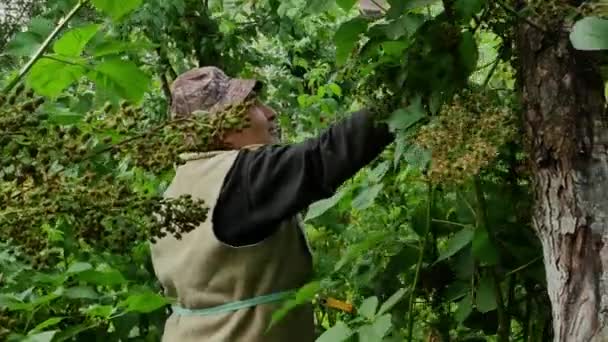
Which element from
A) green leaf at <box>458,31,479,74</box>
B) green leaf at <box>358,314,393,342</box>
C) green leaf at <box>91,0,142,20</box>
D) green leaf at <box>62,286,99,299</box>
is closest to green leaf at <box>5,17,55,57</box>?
green leaf at <box>91,0,142,20</box>

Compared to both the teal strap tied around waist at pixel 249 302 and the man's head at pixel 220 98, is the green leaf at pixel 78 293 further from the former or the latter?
the man's head at pixel 220 98

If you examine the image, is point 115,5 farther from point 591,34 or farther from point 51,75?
point 591,34

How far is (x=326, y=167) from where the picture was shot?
5.79 ft

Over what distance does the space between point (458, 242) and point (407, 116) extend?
0.42 m

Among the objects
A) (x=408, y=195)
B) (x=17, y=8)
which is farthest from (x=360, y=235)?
(x=17, y=8)

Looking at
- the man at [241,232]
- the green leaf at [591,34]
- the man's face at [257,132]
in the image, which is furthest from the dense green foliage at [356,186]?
the man's face at [257,132]

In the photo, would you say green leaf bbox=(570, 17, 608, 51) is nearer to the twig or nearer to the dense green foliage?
the dense green foliage

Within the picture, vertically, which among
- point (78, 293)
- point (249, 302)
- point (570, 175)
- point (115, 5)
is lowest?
point (249, 302)

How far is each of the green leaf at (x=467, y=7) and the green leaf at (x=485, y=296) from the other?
566 millimetres

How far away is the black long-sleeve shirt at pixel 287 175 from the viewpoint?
1695mm

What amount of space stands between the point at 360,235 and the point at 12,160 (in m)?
1.49

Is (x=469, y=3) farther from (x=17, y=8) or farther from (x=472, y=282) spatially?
(x=17, y=8)

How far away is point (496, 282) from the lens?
5.91 ft

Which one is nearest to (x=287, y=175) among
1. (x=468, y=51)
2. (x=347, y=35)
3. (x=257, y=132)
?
(x=257, y=132)
